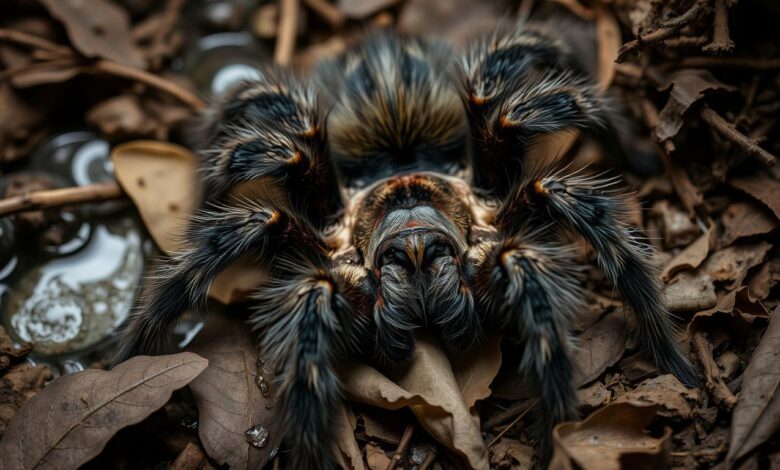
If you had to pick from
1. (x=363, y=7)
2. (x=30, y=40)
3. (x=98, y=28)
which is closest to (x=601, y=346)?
(x=363, y=7)

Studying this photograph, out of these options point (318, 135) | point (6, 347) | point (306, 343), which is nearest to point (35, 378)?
point (6, 347)

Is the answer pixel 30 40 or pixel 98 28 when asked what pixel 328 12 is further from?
pixel 30 40

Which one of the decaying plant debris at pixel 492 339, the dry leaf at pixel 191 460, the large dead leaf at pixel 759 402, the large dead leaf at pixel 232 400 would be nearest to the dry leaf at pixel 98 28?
the decaying plant debris at pixel 492 339

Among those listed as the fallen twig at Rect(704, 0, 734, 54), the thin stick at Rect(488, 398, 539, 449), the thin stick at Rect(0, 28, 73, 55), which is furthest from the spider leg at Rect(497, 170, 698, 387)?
the thin stick at Rect(0, 28, 73, 55)

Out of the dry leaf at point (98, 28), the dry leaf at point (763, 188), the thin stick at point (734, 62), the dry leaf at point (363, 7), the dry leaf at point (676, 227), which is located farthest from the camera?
the dry leaf at point (363, 7)

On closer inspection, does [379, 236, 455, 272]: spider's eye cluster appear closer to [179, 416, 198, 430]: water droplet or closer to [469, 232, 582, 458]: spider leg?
[469, 232, 582, 458]: spider leg

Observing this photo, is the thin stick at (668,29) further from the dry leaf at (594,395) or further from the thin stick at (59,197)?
the thin stick at (59,197)

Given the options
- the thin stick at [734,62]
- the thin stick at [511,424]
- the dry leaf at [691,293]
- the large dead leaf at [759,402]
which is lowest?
the thin stick at [511,424]
